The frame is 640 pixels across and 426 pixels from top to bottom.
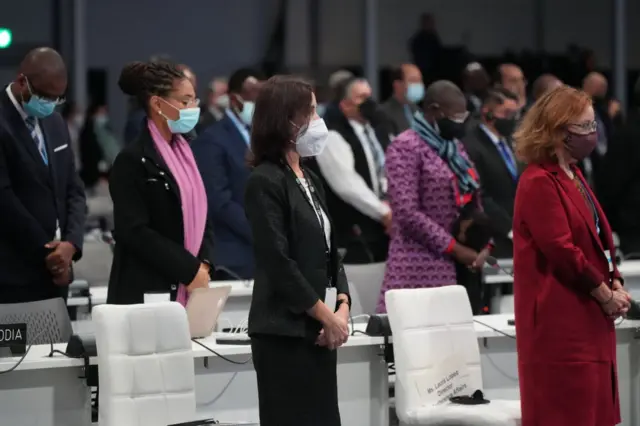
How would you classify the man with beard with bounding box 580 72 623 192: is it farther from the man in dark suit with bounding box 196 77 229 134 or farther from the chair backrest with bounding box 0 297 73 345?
the chair backrest with bounding box 0 297 73 345

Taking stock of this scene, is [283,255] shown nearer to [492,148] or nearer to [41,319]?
[41,319]

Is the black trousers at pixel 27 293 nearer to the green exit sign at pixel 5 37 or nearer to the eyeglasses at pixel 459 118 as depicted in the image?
the eyeglasses at pixel 459 118

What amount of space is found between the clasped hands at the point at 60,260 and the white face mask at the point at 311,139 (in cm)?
165

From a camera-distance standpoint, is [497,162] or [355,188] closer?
[355,188]

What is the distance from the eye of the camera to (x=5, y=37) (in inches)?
479

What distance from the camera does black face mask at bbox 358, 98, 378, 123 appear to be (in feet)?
24.5

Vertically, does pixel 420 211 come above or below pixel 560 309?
above

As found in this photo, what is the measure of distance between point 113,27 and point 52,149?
7203 millimetres

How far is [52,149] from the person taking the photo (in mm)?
5320

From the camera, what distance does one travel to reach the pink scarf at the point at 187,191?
4.81 m

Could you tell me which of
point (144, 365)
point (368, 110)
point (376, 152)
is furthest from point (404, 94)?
point (144, 365)

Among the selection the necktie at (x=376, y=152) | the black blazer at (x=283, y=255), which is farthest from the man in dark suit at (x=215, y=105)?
the black blazer at (x=283, y=255)

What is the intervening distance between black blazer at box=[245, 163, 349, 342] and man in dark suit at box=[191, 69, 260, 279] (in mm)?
2953

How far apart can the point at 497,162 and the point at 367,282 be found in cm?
137
